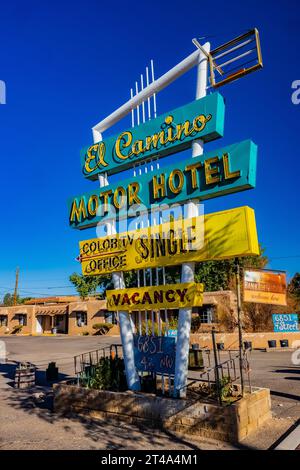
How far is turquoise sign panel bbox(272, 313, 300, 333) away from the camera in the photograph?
26.8 m

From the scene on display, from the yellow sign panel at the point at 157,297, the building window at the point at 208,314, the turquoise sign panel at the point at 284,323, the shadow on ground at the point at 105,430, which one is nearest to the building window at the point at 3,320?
the building window at the point at 208,314

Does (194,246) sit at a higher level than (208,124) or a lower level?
lower

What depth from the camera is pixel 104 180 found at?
1206cm

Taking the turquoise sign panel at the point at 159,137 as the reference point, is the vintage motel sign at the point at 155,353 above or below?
below

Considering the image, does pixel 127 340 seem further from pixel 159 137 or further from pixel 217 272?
pixel 217 272

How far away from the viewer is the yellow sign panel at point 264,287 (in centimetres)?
839

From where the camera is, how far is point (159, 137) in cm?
1027

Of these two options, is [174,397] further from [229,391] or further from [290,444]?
[290,444]

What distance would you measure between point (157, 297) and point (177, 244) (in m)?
1.57

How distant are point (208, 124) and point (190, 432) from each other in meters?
7.40

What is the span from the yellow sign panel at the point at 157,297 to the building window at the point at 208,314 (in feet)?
69.7

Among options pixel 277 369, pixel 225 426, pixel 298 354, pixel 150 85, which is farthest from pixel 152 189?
pixel 298 354

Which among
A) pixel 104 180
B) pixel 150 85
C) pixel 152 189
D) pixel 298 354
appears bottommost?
pixel 298 354

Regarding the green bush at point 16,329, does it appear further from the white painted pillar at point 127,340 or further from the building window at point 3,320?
the white painted pillar at point 127,340
